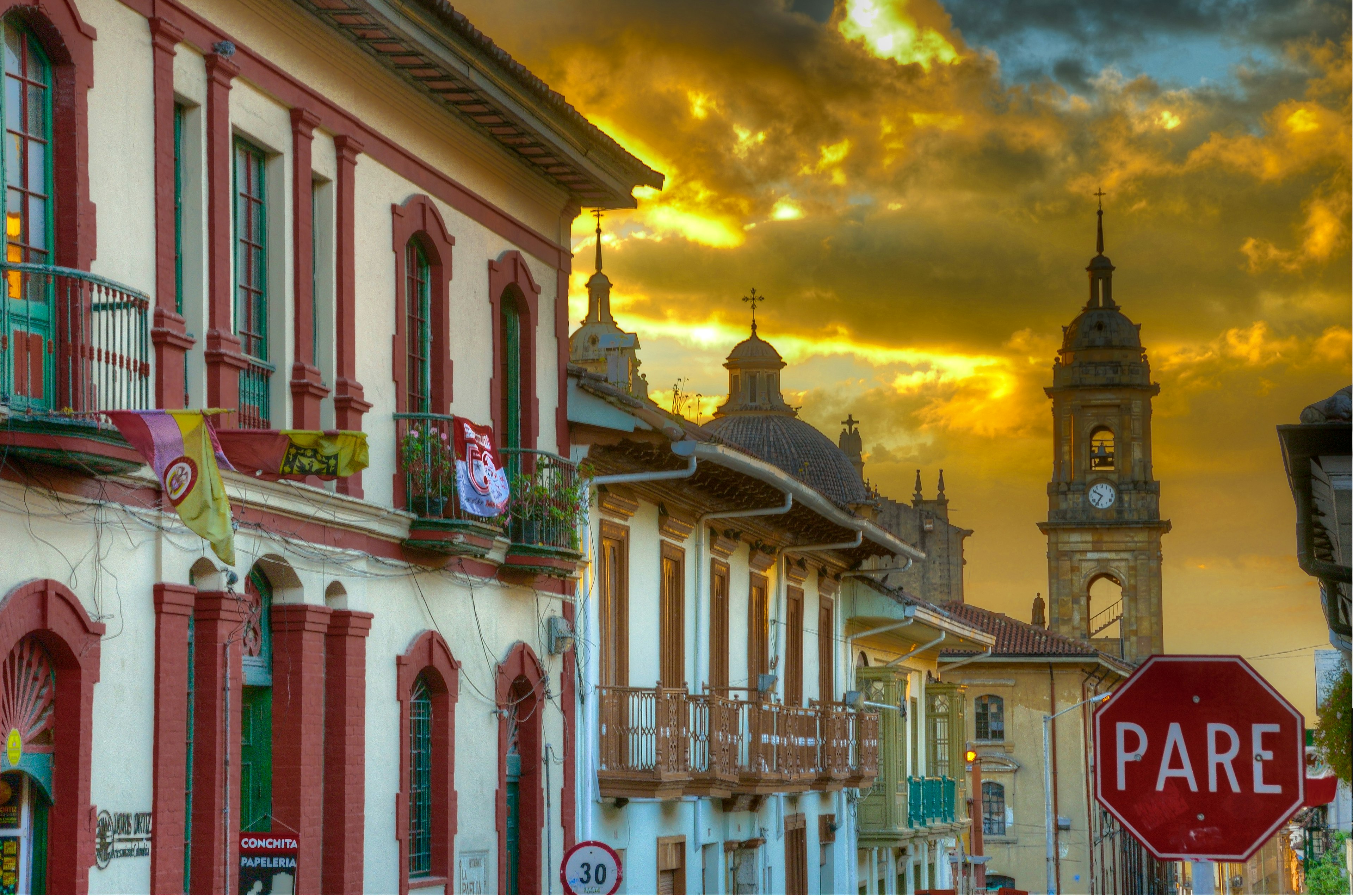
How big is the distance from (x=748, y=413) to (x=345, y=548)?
65289 millimetres

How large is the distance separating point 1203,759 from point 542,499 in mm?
13685

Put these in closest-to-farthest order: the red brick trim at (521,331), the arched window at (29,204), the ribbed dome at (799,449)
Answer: the arched window at (29,204) < the red brick trim at (521,331) < the ribbed dome at (799,449)

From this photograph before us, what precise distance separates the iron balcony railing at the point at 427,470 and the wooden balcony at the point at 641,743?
504 cm

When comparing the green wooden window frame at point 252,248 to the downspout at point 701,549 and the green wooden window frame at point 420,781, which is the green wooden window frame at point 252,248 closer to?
the green wooden window frame at point 420,781

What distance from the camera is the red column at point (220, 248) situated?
15.0 meters

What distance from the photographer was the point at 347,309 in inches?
692

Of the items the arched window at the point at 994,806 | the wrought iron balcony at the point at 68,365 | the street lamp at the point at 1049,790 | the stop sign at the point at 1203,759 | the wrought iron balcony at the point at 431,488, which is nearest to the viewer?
the stop sign at the point at 1203,759

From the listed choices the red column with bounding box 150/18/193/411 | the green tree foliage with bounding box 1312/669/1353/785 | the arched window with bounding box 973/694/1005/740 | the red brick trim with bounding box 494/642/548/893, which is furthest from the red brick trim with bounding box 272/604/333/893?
the arched window with bounding box 973/694/1005/740

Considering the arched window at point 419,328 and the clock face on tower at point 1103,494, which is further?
the clock face on tower at point 1103,494

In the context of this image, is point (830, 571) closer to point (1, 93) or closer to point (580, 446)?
point (580, 446)

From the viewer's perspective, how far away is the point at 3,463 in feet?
40.1

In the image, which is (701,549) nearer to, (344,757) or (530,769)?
(530,769)

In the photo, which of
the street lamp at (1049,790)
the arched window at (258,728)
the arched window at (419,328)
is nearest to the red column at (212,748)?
the arched window at (258,728)

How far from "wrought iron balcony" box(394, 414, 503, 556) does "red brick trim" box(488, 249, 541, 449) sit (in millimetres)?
2471
